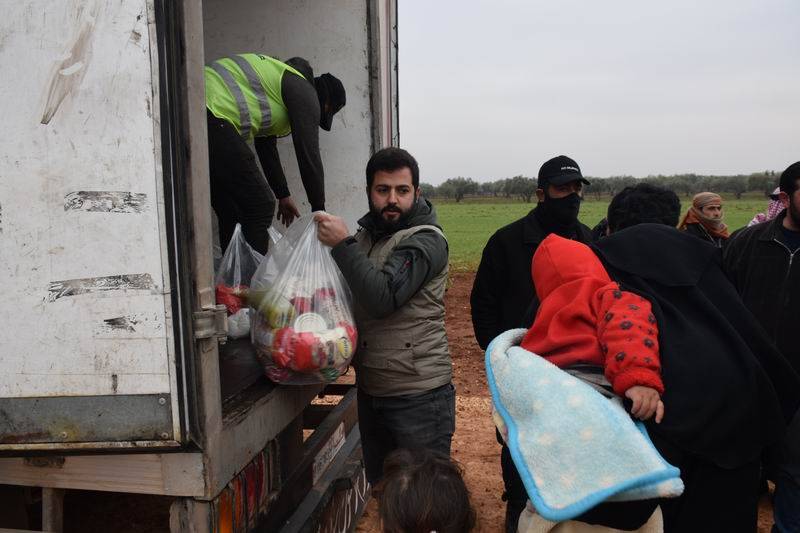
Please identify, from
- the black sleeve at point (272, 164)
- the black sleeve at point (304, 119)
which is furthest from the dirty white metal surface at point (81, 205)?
the black sleeve at point (272, 164)

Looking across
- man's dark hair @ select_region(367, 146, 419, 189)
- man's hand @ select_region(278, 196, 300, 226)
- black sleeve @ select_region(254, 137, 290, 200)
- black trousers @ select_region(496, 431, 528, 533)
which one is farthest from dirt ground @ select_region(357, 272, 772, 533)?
black sleeve @ select_region(254, 137, 290, 200)

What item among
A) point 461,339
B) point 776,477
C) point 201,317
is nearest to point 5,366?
point 201,317

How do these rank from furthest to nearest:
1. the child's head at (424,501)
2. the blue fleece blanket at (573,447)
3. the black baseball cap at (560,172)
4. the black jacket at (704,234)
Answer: the black jacket at (704,234), the black baseball cap at (560,172), the child's head at (424,501), the blue fleece blanket at (573,447)

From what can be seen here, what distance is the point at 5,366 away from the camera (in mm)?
1368

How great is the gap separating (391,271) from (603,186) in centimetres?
6743

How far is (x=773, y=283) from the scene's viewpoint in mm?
2951

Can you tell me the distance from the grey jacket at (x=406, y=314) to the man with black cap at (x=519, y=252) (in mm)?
889

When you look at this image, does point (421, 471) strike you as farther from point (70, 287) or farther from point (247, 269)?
point (247, 269)

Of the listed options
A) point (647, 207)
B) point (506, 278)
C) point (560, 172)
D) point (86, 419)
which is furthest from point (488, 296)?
point (86, 419)

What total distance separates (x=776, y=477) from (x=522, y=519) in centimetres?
168

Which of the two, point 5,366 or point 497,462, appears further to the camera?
point 497,462

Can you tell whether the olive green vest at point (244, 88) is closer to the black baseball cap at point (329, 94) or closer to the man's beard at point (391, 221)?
the black baseball cap at point (329, 94)

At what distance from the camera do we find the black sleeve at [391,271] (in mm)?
1983

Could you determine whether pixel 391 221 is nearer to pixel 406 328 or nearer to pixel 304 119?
pixel 406 328
